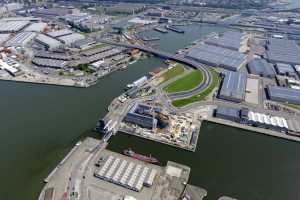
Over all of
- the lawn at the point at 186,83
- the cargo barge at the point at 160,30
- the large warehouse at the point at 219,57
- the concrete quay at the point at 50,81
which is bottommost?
the concrete quay at the point at 50,81

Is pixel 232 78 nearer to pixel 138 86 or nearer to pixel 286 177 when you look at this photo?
pixel 138 86

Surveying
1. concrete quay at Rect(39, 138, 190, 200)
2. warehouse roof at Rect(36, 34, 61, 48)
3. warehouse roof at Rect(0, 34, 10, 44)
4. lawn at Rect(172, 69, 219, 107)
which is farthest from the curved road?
warehouse roof at Rect(0, 34, 10, 44)

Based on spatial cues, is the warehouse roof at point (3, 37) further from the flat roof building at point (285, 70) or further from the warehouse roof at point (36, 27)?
the flat roof building at point (285, 70)

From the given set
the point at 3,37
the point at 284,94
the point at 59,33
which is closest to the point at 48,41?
the point at 59,33

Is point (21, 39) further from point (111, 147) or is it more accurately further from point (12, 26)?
point (111, 147)

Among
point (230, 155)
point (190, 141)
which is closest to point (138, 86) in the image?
point (190, 141)

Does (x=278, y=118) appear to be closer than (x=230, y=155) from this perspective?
No

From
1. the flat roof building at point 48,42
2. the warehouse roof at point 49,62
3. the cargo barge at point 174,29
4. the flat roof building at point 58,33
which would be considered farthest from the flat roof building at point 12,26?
the cargo barge at point 174,29
